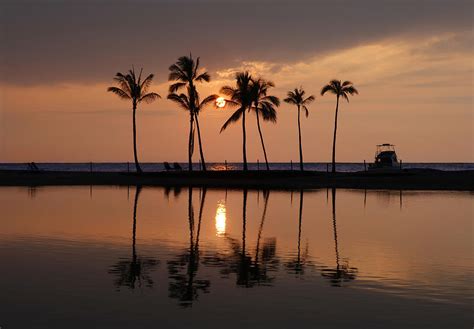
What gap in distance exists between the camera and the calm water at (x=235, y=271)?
8164mm

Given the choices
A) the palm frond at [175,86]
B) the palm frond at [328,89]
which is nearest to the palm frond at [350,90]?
the palm frond at [328,89]

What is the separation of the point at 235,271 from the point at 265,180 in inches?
1613

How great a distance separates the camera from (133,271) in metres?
11.1

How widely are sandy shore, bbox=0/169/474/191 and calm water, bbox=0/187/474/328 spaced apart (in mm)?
22926

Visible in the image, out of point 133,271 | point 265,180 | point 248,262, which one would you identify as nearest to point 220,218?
point 248,262

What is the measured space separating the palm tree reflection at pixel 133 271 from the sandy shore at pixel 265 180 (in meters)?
30.9

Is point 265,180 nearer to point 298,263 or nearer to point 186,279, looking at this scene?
point 298,263

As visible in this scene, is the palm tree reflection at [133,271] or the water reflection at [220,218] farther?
the water reflection at [220,218]

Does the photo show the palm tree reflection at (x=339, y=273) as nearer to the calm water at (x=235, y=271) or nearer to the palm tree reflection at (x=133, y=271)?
the calm water at (x=235, y=271)

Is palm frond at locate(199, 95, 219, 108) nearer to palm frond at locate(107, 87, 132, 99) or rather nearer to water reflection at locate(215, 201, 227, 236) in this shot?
palm frond at locate(107, 87, 132, 99)

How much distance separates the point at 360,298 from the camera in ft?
30.2

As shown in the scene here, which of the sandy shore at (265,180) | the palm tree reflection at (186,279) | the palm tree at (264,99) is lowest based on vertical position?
the palm tree reflection at (186,279)

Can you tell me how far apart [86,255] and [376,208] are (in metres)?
16.2

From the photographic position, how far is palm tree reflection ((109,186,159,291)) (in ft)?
33.1
